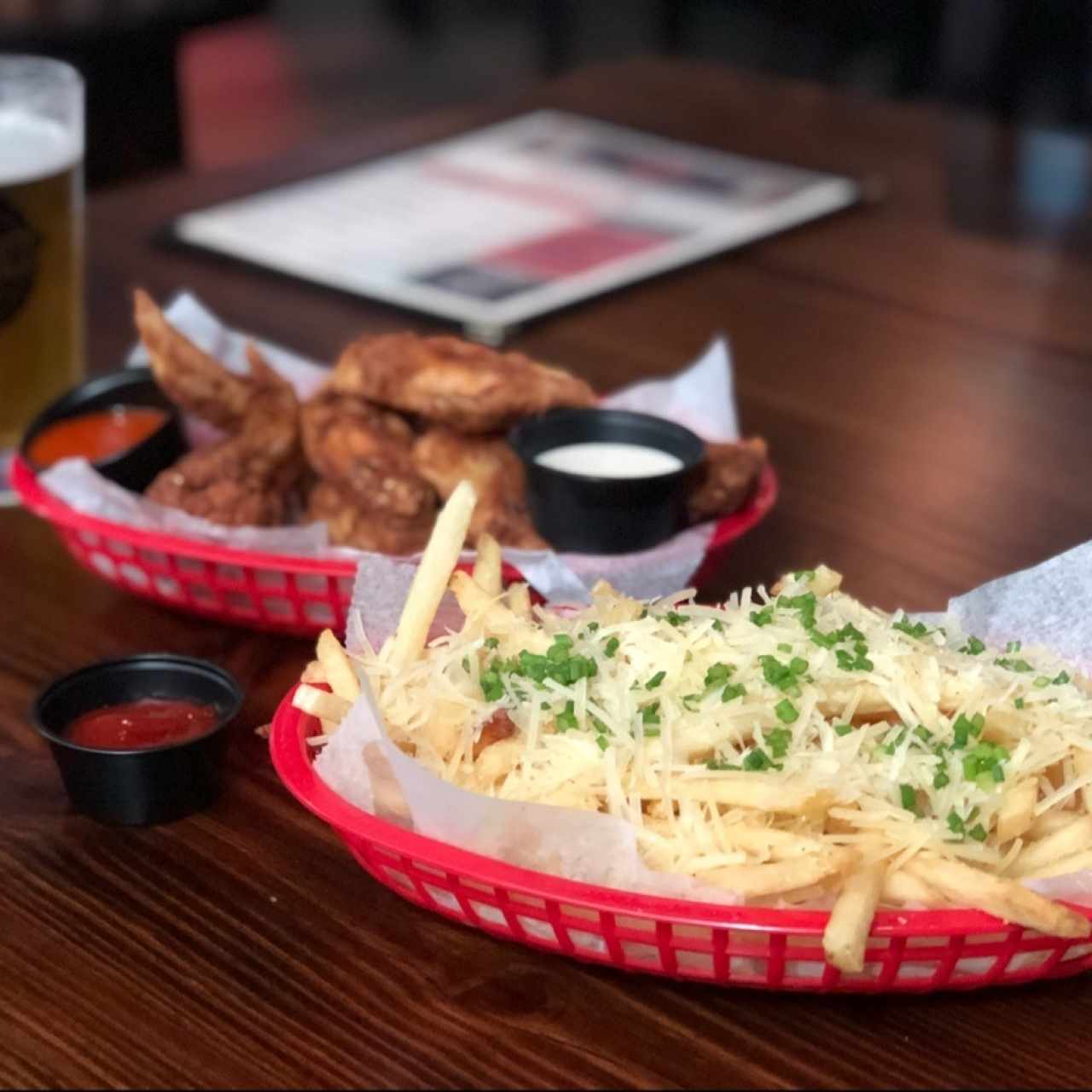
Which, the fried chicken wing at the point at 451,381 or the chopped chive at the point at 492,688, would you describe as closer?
the chopped chive at the point at 492,688

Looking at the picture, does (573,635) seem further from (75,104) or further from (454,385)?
(75,104)

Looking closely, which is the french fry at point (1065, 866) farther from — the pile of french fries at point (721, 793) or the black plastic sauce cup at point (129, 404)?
the black plastic sauce cup at point (129, 404)

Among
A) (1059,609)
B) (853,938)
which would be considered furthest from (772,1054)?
(1059,609)

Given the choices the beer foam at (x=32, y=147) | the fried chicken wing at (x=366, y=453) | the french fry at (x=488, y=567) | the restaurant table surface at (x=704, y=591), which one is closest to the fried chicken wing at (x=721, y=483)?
the restaurant table surface at (x=704, y=591)

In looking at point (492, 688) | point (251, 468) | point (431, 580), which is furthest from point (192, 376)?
point (492, 688)

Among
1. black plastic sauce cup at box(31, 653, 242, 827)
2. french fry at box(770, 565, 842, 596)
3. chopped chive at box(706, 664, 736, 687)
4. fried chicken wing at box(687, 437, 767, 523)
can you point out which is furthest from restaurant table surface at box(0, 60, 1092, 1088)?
french fry at box(770, 565, 842, 596)

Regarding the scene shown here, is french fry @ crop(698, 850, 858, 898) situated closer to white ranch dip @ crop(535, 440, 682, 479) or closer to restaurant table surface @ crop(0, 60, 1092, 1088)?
restaurant table surface @ crop(0, 60, 1092, 1088)

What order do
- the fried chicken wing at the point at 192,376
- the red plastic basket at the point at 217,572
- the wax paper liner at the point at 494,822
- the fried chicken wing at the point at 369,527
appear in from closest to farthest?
the wax paper liner at the point at 494,822 → the red plastic basket at the point at 217,572 → the fried chicken wing at the point at 369,527 → the fried chicken wing at the point at 192,376
